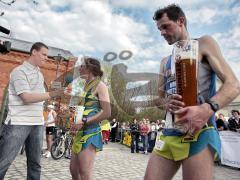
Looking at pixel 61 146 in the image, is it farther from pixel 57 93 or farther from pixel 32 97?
pixel 57 93

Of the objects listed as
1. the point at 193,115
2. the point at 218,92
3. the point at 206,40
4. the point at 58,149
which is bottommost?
the point at 58,149

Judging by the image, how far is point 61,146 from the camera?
9875 mm

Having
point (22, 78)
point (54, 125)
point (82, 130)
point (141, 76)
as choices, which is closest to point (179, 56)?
point (141, 76)

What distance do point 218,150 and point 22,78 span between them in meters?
2.54

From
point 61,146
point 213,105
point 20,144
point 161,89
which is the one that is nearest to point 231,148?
point 61,146

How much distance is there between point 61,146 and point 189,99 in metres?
8.84

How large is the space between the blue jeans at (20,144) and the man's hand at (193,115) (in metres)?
2.51

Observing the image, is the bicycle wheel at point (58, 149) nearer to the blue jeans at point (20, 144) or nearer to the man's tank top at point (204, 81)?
the blue jeans at point (20, 144)

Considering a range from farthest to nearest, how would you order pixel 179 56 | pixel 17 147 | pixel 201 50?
pixel 17 147, pixel 201 50, pixel 179 56

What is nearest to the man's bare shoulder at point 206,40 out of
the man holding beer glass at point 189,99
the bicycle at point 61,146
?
the man holding beer glass at point 189,99

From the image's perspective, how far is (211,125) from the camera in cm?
204

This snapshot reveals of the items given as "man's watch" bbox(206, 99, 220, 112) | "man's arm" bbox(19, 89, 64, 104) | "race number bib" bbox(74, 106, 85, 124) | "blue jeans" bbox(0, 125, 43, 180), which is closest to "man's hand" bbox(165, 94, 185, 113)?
"man's watch" bbox(206, 99, 220, 112)

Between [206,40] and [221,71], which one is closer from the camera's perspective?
[221,71]

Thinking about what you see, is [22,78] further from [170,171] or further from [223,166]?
[223,166]
